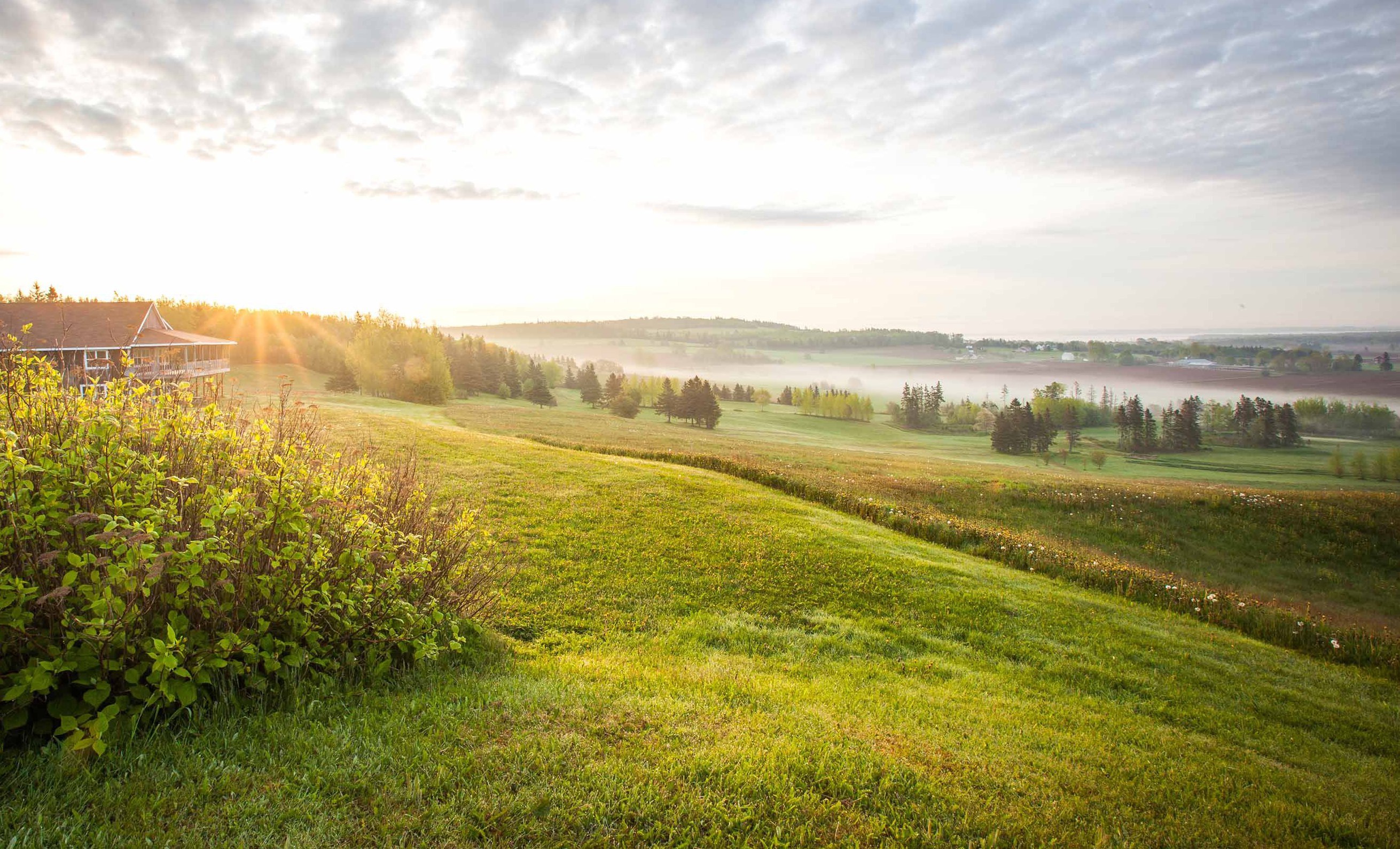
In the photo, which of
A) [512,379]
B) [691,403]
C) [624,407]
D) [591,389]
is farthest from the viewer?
[591,389]

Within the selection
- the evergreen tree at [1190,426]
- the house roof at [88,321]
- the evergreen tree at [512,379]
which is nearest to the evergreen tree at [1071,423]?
the evergreen tree at [1190,426]

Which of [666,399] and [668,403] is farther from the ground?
[666,399]

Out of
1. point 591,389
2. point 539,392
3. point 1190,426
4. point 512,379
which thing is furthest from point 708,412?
point 1190,426

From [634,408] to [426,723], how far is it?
78469 millimetres

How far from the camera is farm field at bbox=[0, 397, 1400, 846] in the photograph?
11.1 feet

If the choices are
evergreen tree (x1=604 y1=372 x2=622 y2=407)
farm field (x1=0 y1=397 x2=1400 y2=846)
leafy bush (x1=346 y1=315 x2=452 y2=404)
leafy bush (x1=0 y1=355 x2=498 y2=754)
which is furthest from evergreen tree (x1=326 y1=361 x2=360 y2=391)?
leafy bush (x1=0 y1=355 x2=498 y2=754)

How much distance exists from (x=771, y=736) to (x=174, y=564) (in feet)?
14.5

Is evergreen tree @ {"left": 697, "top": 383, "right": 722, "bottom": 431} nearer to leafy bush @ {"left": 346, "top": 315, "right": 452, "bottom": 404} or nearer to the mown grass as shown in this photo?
leafy bush @ {"left": 346, "top": 315, "right": 452, "bottom": 404}

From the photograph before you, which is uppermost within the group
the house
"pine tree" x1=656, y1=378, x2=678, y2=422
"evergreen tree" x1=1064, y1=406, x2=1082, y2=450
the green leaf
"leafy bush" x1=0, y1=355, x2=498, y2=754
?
the house

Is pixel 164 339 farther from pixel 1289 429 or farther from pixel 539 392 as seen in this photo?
pixel 1289 429

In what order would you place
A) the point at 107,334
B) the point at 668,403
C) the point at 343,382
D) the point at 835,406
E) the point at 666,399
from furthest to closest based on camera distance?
the point at 835,406
the point at 666,399
the point at 668,403
the point at 343,382
the point at 107,334

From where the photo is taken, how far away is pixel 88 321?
31.3 m

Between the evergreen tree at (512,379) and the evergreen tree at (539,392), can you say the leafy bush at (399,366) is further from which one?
the evergreen tree at (512,379)

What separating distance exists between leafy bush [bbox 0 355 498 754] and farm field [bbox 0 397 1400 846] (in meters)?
0.35
